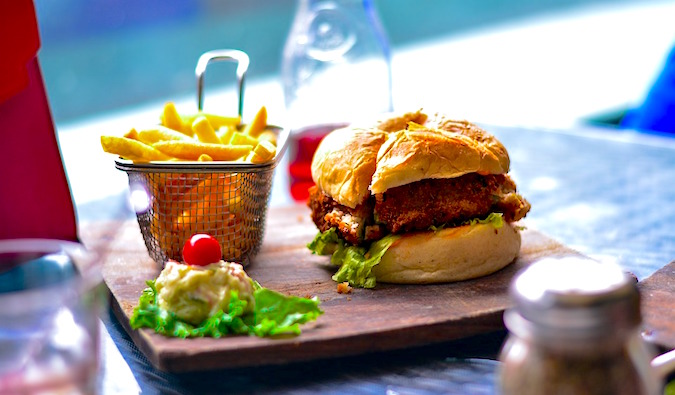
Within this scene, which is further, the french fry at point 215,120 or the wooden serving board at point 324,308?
the french fry at point 215,120

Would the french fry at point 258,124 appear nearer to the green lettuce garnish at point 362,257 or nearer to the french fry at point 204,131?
the french fry at point 204,131

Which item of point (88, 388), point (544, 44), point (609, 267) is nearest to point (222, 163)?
point (88, 388)

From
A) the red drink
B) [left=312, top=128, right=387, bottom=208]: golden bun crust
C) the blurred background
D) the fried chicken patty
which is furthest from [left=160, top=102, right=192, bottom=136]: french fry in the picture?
the blurred background

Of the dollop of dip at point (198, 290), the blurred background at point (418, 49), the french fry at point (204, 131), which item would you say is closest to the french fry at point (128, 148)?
the french fry at point (204, 131)

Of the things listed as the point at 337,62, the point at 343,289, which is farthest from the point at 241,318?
the point at 337,62

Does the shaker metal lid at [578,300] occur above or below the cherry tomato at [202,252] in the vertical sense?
above

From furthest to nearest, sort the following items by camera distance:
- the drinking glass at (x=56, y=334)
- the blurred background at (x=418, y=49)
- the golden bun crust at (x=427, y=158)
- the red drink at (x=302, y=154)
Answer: the blurred background at (x=418, y=49), the red drink at (x=302, y=154), the golden bun crust at (x=427, y=158), the drinking glass at (x=56, y=334)
